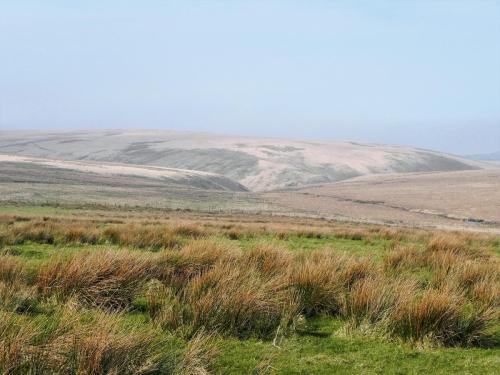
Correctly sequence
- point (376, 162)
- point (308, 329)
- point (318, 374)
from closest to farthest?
point (318, 374), point (308, 329), point (376, 162)

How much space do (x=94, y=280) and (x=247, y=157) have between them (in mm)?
158808

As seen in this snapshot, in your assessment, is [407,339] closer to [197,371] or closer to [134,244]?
[197,371]

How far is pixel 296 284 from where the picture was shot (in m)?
9.10

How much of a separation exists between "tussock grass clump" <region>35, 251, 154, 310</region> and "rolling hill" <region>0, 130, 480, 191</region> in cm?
12445

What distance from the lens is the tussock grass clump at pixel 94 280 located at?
8.13m

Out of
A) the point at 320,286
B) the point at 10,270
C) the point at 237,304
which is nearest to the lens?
the point at 237,304

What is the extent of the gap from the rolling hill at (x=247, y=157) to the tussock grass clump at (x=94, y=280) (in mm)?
124451

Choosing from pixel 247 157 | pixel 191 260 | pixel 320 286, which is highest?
pixel 320 286

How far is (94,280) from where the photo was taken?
8.45 metres

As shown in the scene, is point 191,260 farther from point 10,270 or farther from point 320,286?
point 10,270

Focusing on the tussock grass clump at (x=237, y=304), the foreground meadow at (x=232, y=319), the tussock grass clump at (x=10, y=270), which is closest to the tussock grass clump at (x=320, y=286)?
the foreground meadow at (x=232, y=319)

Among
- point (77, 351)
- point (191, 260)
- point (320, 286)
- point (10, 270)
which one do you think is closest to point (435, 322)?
point (320, 286)

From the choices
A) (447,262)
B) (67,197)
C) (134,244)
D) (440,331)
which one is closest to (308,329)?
(440,331)

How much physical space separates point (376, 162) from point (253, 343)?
580ft
